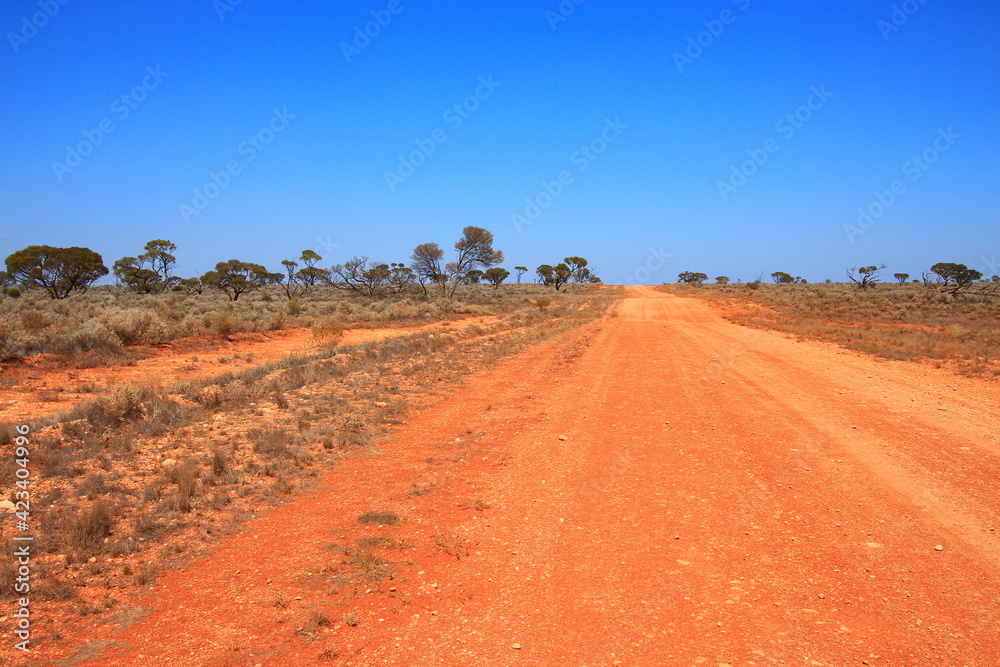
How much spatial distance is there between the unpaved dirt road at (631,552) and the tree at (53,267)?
40641 millimetres

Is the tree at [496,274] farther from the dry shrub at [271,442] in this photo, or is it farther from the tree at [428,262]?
the dry shrub at [271,442]

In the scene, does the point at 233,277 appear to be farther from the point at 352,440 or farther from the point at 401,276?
the point at 352,440

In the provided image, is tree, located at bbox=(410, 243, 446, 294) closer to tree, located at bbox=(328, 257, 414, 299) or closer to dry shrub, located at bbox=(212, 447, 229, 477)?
tree, located at bbox=(328, 257, 414, 299)

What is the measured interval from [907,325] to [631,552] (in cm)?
2261

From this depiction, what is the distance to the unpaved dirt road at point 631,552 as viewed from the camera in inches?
131

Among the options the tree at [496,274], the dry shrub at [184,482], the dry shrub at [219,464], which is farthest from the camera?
the tree at [496,274]

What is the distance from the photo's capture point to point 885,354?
44.9ft

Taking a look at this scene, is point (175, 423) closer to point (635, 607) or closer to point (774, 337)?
point (635, 607)

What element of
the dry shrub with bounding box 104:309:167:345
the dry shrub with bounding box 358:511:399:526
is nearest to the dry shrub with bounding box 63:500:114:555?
the dry shrub with bounding box 358:511:399:526

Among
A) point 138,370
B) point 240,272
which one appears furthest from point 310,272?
point 138,370

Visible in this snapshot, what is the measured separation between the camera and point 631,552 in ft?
14.5

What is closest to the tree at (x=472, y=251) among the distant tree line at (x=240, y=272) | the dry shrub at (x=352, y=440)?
the distant tree line at (x=240, y=272)

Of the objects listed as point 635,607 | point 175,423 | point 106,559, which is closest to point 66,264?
point 175,423

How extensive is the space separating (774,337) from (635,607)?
1690 cm
